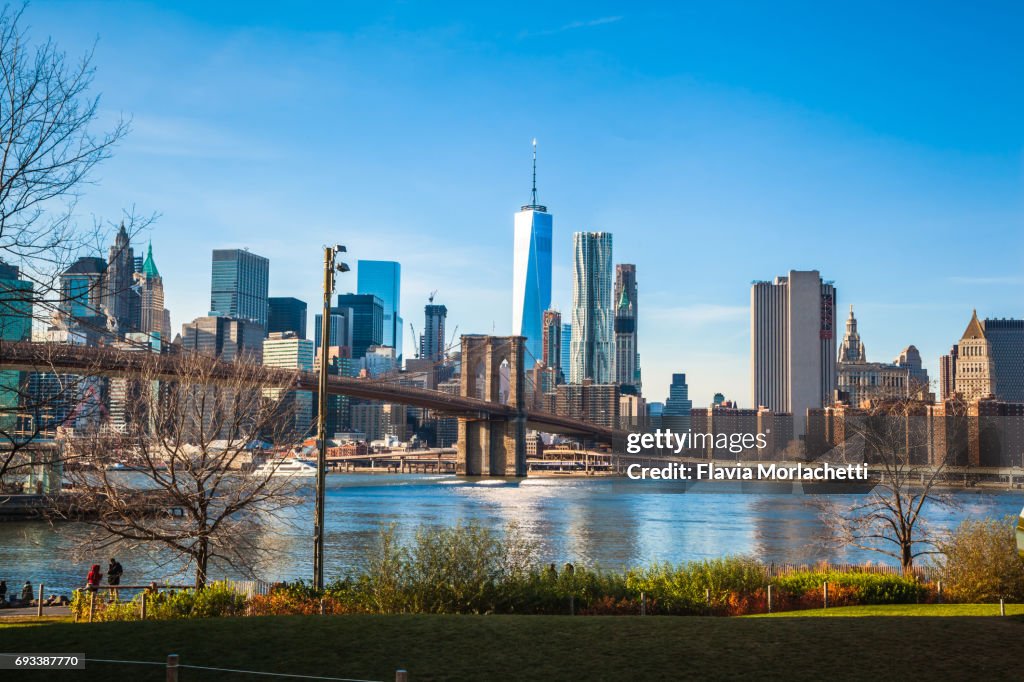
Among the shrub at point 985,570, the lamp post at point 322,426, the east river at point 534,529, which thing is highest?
the lamp post at point 322,426

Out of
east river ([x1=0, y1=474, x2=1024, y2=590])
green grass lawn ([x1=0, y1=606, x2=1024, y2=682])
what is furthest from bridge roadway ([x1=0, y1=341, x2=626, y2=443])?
east river ([x1=0, y1=474, x2=1024, y2=590])

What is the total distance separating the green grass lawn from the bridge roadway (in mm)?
3943

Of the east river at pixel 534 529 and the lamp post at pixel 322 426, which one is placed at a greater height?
the lamp post at pixel 322 426

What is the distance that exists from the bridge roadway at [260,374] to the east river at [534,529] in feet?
18.1

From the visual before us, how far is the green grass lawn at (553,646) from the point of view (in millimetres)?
10273

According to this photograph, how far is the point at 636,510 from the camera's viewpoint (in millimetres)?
77062

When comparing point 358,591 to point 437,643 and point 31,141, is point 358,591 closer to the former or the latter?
point 437,643

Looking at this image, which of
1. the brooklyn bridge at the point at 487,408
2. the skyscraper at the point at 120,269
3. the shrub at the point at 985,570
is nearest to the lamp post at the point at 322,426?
the skyscraper at the point at 120,269

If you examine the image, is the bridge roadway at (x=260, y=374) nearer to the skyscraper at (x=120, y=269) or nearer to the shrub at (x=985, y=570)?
the skyscraper at (x=120, y=269)

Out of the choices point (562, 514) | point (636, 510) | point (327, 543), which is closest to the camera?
point (327, 543)

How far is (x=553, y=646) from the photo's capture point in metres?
11.6

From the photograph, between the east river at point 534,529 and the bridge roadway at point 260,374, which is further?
the east river at point 534,529

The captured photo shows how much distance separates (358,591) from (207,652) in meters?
6.57

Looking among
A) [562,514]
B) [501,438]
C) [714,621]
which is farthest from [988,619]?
[501,438]
